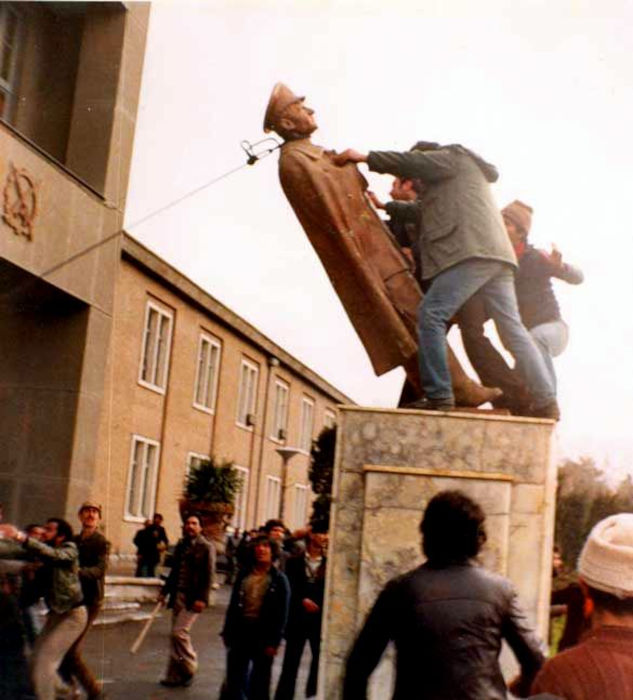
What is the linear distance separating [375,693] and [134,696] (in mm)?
2353

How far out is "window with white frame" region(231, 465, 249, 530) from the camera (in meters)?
6.25

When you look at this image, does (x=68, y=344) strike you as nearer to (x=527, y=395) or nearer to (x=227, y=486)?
(x=227, y=486)

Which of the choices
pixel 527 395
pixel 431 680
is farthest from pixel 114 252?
pixel 431 680

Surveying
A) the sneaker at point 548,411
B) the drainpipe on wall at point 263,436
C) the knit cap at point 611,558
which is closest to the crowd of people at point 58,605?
the drainpipe on wall at point 263,436

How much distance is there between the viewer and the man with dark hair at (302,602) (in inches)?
282

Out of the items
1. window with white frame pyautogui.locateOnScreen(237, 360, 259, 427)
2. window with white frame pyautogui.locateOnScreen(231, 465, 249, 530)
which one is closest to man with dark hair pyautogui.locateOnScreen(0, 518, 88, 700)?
window with white frame pyautogui.locateOnScreen(231, 465, 249, 530)

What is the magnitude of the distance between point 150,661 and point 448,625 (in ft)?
15.5

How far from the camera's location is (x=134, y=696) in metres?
6.35

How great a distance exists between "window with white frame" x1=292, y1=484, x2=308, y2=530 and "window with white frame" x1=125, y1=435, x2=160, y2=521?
0.79 meters

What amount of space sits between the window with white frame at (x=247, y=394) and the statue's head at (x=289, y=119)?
1881 millimetres

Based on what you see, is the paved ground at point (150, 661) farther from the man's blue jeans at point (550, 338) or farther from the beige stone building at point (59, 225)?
the man's blue jeans at point (550, 338)

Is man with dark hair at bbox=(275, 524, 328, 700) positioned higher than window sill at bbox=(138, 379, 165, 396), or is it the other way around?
window sill at bbox=(138, 379, 165, 396)

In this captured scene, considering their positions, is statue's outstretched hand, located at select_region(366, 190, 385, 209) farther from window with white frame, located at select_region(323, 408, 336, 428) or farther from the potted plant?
the potted plant

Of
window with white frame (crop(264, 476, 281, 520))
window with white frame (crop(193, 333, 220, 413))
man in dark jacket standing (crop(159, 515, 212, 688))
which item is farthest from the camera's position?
man in dark jacket standing (crop(159, 515, 212, 688))
